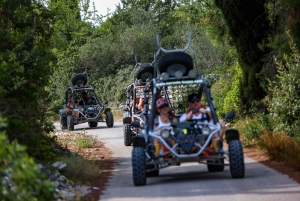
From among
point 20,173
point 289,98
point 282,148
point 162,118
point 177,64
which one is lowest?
point 282,148

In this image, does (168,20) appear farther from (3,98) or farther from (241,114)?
(3,98)

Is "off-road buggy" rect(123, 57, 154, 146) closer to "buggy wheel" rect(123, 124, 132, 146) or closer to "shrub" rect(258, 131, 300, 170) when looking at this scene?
"buggy wheel" rect(123, 124, 132, 146)

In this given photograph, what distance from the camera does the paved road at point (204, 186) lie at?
Result: 1251cm

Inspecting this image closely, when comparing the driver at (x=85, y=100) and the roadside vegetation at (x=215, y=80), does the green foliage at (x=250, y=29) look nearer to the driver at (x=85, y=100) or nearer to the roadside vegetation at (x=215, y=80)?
the roadside vegetation at (x=215, y=80)

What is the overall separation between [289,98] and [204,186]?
7602 millimetres

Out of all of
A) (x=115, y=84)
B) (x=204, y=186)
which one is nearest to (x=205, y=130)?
(x=204, y=186)

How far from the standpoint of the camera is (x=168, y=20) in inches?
2768

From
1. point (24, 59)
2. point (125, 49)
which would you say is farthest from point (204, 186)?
point (125, 49)

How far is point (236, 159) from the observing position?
14.0 meters

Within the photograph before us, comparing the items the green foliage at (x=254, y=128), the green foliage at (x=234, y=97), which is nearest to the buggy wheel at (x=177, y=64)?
the green foliage at (x=254, y=128)

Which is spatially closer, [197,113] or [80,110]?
[197,113]

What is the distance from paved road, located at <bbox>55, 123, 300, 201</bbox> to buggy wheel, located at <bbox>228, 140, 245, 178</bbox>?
15 cm

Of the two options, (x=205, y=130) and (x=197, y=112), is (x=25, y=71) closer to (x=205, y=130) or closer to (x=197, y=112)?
(x=197, y=112)

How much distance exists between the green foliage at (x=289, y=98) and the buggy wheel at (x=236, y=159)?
594 centimetres
